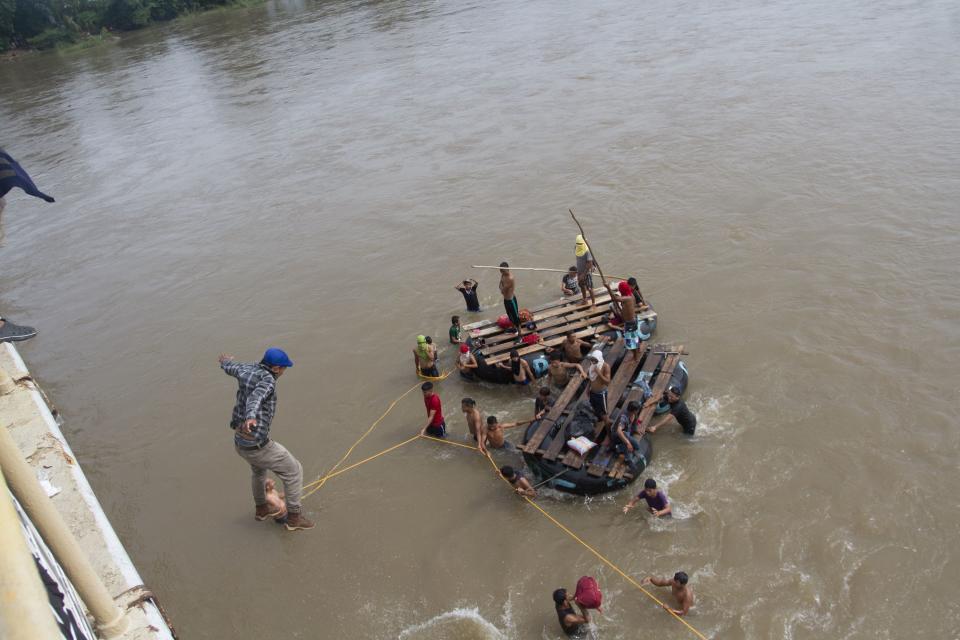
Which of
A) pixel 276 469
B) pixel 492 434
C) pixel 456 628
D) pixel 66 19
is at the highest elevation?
pixel 66 19

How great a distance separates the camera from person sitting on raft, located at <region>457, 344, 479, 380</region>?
10.3 m

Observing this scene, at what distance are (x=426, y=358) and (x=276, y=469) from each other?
3.54m

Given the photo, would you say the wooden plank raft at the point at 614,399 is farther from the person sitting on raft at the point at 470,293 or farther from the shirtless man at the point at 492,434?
the person sitting on raft at the point at 470,293

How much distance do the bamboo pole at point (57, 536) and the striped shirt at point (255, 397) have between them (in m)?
2.17

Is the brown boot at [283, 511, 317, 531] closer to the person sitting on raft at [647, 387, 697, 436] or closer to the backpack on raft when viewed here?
the backpack on raft

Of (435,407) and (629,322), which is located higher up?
(629,322)

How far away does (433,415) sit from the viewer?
916cm

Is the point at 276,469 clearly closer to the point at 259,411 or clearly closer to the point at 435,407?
the point at 259,411

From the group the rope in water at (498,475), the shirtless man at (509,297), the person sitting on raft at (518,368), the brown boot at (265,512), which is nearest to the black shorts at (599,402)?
the rope in water at (498,475)

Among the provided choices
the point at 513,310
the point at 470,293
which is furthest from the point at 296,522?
the point at 470,293

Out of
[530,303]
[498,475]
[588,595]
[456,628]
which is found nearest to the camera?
[588,595]

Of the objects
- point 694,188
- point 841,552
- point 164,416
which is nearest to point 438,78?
point 694,188

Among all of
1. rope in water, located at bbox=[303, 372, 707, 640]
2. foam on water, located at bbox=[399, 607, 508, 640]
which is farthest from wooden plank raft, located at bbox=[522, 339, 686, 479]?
foam on water, located at bbox=[399, 607, 508, 640]

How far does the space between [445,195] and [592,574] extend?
1211cm
